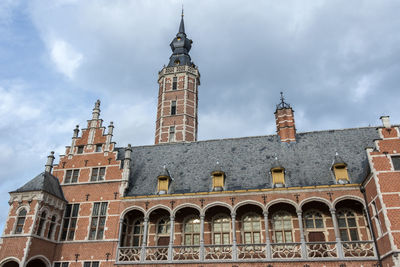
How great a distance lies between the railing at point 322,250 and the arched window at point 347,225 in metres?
1.19

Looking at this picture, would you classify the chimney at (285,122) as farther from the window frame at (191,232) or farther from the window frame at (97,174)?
the window frame at (97,174)

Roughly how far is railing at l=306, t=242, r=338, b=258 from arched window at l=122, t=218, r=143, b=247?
991cm

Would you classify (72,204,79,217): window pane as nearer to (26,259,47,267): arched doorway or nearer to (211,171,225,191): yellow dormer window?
(26,259,47,267): arched doorway

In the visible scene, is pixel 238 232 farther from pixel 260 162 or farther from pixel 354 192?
pixel 354 192

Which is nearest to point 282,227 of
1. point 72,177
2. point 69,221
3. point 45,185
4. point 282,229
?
point 282,229

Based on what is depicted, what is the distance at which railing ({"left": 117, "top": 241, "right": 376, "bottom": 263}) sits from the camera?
1712cm

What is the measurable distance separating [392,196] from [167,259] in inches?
468

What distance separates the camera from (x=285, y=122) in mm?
24500

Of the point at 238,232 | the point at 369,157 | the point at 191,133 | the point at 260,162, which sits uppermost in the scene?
the point at 191,133

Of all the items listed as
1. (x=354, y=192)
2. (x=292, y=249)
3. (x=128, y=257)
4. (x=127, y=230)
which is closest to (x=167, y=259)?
(x=128, y=257)

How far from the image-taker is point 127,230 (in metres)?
21.3

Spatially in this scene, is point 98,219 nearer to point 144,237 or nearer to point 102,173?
point 102,173

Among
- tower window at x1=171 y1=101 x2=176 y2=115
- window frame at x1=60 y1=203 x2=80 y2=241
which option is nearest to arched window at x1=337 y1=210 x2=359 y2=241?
window frame at x1=60 y1=203 x2=80 y2=241

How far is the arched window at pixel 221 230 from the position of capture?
782 inches
